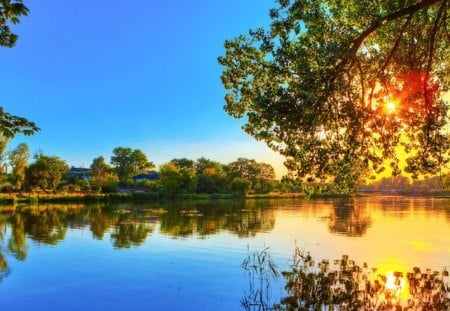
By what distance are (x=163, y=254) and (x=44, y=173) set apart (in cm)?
6920

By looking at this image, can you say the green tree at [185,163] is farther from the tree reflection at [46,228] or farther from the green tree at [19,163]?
the tree reflection at [46,228]

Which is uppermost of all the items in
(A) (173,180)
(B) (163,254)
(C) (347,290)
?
(A) (173,180)

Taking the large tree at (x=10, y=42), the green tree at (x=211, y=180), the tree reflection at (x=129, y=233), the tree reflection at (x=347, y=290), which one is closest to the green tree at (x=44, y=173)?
the green tree at (x=211, y=180)

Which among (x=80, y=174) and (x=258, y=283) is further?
(x=80, y=174)

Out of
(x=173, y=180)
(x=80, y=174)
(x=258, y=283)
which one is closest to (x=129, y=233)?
(x=258, y=283)

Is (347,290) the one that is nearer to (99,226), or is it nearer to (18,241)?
(18,241)

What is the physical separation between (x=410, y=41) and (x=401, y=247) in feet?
63.8

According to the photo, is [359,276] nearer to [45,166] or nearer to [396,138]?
[396,138]

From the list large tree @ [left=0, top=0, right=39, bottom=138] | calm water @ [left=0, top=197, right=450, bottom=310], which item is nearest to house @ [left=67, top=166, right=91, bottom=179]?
calm water @ [left=0, top=197, right=450, bottom=310]

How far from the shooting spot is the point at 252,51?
54.5 ft

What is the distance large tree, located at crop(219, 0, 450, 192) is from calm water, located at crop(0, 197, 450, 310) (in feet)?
22.8

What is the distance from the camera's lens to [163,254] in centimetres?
2727

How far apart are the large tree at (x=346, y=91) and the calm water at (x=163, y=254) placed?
274 inches

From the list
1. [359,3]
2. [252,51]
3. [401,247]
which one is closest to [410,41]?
[359,3]
